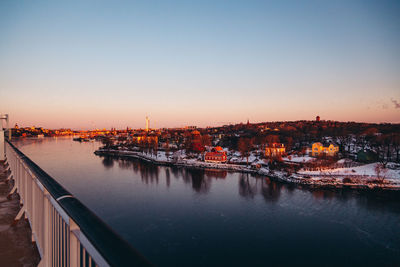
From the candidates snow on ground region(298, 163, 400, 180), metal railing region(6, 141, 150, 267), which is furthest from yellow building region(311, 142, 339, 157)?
metal railing region(6, 141, 150, 267)

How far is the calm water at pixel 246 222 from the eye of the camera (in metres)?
5.92

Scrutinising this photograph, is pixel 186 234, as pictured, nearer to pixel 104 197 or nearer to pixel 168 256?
pixel 168 256

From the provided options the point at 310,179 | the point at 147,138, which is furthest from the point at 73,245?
the point at 147,138

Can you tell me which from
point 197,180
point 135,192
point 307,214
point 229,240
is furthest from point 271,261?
point 197,180

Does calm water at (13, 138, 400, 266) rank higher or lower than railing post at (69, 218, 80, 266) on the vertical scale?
lower

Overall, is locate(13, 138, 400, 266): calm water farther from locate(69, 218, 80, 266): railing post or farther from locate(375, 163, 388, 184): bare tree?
locate(69, 218, 80, 266): railing post

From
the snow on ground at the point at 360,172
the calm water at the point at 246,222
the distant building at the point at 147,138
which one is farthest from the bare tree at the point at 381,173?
the distant building at the point at 147,138

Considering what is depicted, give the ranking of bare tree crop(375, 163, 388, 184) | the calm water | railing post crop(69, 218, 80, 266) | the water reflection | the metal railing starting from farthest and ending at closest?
bare tree crop(375, 163, 388, 184) → the water reflection → the calm water → railing post crop(69, 218, 80, 266) → the metal railing

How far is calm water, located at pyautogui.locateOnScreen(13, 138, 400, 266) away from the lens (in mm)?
5922

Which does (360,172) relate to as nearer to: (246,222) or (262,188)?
(262,188)

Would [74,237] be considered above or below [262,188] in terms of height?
above

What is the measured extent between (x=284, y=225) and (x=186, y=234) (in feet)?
10.6

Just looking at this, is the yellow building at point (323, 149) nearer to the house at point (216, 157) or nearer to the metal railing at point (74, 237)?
the house at point (216, 157)

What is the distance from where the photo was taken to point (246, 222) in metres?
7.82
